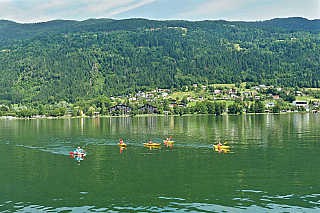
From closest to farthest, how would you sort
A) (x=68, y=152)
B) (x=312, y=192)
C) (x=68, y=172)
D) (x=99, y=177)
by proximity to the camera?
1. (x=312, y=192)
2. (x=99, y=177)
3. (x=68, y=172)
4. (x=68, y=152)

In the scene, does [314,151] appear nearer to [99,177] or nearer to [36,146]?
[99,177]

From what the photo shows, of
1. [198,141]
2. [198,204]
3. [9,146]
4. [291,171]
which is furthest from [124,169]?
[9,146]

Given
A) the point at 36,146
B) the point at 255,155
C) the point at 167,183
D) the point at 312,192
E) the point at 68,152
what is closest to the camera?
the point at 312,192

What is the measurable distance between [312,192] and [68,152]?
46.3 m

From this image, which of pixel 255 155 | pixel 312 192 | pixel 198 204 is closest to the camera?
pixel 198 204

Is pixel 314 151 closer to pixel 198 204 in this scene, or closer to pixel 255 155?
pixel 255 155

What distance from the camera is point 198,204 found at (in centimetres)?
3766

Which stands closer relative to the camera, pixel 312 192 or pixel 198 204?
pixel 198 204

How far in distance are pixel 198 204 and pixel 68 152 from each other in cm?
4103

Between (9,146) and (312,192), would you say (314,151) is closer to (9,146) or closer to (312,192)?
(312,192)

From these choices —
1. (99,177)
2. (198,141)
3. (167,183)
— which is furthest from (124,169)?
(198,141)

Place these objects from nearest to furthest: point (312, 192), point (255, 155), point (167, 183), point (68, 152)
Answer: point (312, 192) → point (167, 183) → point (255, 155) → point (68, 152)

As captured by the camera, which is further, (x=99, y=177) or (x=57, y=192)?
(x=99, y=177)

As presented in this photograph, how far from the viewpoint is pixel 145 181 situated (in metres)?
46.7
